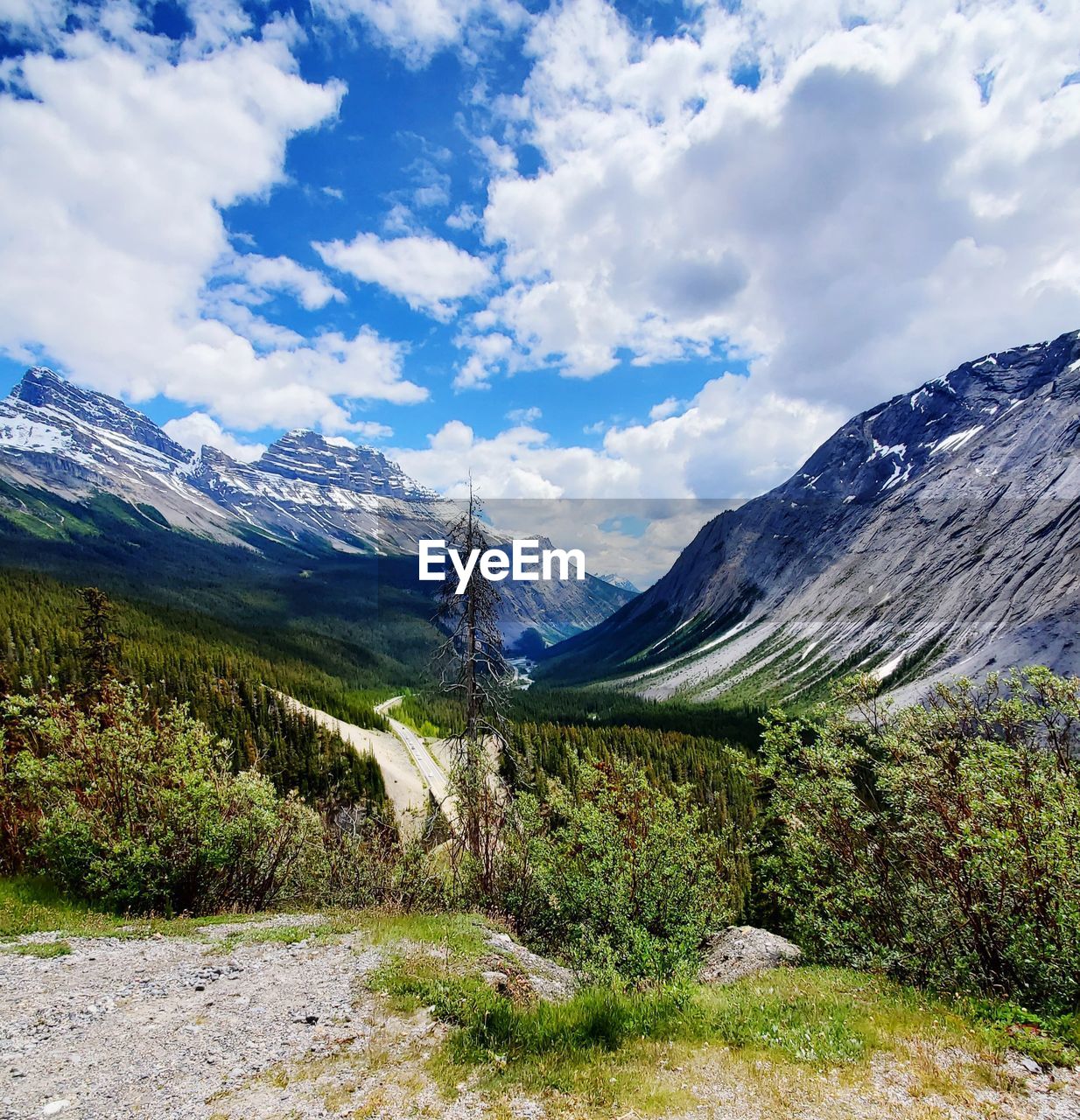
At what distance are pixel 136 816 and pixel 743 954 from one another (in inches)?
958

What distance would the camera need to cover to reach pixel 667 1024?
1032 centimetres

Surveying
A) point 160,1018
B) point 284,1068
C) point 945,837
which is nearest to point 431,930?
point 160,1018

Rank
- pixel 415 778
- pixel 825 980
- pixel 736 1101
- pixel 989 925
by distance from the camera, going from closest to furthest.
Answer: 1. pixel 736 1101
2. pixel 989 925
3. pixel 825 980
4. pixel 415 778

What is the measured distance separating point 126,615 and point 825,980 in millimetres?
152963

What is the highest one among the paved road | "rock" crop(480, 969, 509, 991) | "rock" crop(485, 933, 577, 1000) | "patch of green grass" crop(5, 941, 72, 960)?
"patch of green grass" crop(5, 941, 72, 960)

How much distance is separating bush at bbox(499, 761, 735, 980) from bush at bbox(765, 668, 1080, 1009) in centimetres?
341

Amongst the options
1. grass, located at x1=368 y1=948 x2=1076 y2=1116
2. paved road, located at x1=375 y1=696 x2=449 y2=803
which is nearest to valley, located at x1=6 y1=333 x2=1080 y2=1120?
grass, located at x1=368 y1=948 x2=1076 y2=1116

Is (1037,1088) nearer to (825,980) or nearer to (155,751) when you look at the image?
(825,980)

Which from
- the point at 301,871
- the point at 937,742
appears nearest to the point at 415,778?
the point at 301,871

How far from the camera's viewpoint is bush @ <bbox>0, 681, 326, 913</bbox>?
16.7m

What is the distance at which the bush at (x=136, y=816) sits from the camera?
54.7 feet

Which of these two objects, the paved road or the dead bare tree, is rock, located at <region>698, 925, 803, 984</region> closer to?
the dead bare tree

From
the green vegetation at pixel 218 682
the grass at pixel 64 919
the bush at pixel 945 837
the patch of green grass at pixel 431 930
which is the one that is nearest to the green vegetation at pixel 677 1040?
the patch of green grass at pixel 431 930

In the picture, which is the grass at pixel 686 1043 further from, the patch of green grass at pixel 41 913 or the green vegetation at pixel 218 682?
the green vegetation at pixel 218 682
